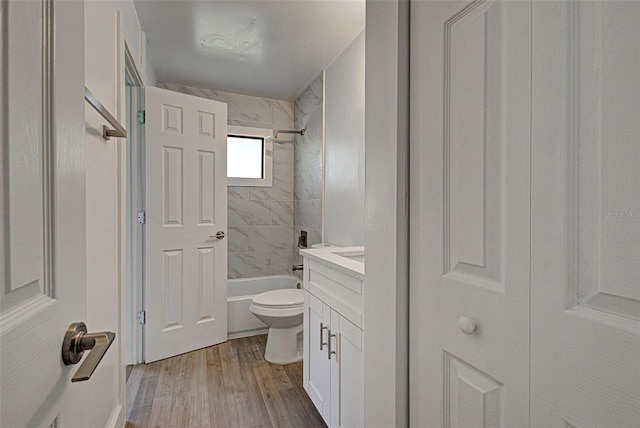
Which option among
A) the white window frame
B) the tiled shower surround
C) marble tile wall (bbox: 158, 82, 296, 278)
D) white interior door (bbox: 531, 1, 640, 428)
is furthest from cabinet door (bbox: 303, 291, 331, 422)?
the white window frame

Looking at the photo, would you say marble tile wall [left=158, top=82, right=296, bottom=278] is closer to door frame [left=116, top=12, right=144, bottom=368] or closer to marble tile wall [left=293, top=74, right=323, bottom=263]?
marble tile wall [left=293, top=74, right=323, bottom=263]

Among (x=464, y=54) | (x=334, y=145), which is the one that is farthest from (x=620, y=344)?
(x=334, y=145)

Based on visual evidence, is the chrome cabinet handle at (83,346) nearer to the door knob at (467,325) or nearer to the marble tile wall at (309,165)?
the door knob at (467,325)

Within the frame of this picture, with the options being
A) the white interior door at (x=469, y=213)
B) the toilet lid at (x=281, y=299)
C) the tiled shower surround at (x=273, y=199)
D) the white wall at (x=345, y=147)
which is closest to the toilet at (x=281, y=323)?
the toilet lid at (x=281, y=299)

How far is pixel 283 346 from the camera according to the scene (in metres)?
2.59

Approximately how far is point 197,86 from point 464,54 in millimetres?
3232

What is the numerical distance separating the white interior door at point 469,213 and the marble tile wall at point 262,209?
2954 mm

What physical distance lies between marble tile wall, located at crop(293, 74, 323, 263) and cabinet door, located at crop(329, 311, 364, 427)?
1.66 m

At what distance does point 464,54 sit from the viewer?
0.80m

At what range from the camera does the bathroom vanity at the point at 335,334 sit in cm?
138

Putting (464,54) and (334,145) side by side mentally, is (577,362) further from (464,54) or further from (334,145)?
(334,145)

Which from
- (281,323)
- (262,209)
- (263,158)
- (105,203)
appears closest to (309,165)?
(263,158)

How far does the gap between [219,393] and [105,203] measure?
139cm

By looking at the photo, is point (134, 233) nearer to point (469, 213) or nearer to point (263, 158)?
point (263, 158)
